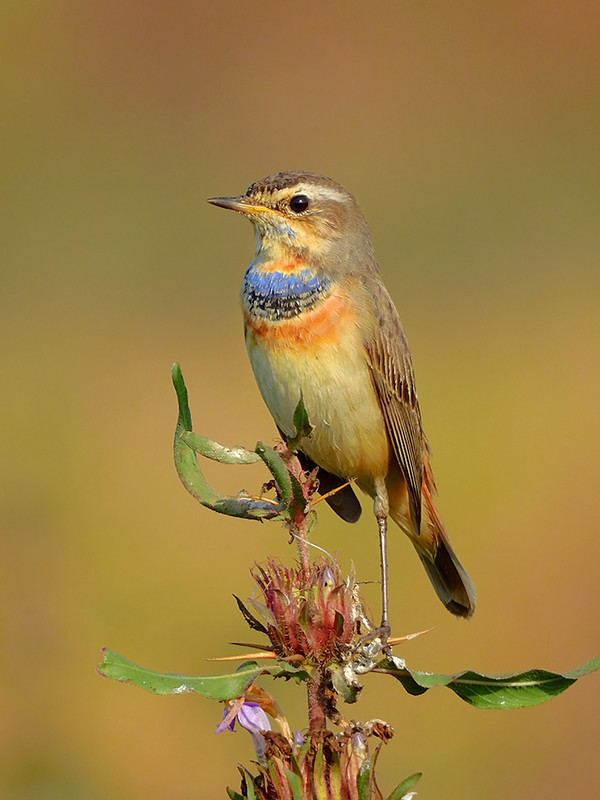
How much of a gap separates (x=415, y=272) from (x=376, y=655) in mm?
8596

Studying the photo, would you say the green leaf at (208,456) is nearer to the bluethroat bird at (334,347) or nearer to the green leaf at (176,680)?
the green leaf at (176,680)

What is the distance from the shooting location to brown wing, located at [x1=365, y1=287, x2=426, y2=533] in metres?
4.12

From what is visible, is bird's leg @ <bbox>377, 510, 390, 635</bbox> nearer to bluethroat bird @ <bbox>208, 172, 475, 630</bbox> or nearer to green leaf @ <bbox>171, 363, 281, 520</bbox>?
bluethroat bird @ <bbox>208, 172, 475, 630</bbox>

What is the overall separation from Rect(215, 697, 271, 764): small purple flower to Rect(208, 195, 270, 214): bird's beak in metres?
2.05

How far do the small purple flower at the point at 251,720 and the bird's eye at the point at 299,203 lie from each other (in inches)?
85.5

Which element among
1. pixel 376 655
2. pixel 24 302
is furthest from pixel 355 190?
pixel 376 655

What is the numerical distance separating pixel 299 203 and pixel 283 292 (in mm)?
352

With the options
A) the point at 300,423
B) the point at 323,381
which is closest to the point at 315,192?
the point at 323,381

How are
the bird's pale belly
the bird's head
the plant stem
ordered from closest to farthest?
the plant stem → the bird's pale belly → the bird's head

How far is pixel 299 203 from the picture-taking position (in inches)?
164

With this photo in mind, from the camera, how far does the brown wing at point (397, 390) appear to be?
13.5ft

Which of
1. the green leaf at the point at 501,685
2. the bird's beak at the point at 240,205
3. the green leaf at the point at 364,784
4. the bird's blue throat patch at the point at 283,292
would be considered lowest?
the green leaf at the point at 364,784

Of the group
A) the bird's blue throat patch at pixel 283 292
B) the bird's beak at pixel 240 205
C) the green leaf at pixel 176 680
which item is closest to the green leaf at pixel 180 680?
the green leaf at pixel 176 680

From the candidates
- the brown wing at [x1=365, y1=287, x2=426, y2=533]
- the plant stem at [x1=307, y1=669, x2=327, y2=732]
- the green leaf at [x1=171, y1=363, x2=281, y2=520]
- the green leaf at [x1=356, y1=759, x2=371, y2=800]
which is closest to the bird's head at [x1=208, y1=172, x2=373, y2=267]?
the brown wing at [x1=365, y1=287, x2=426, y2=533]
